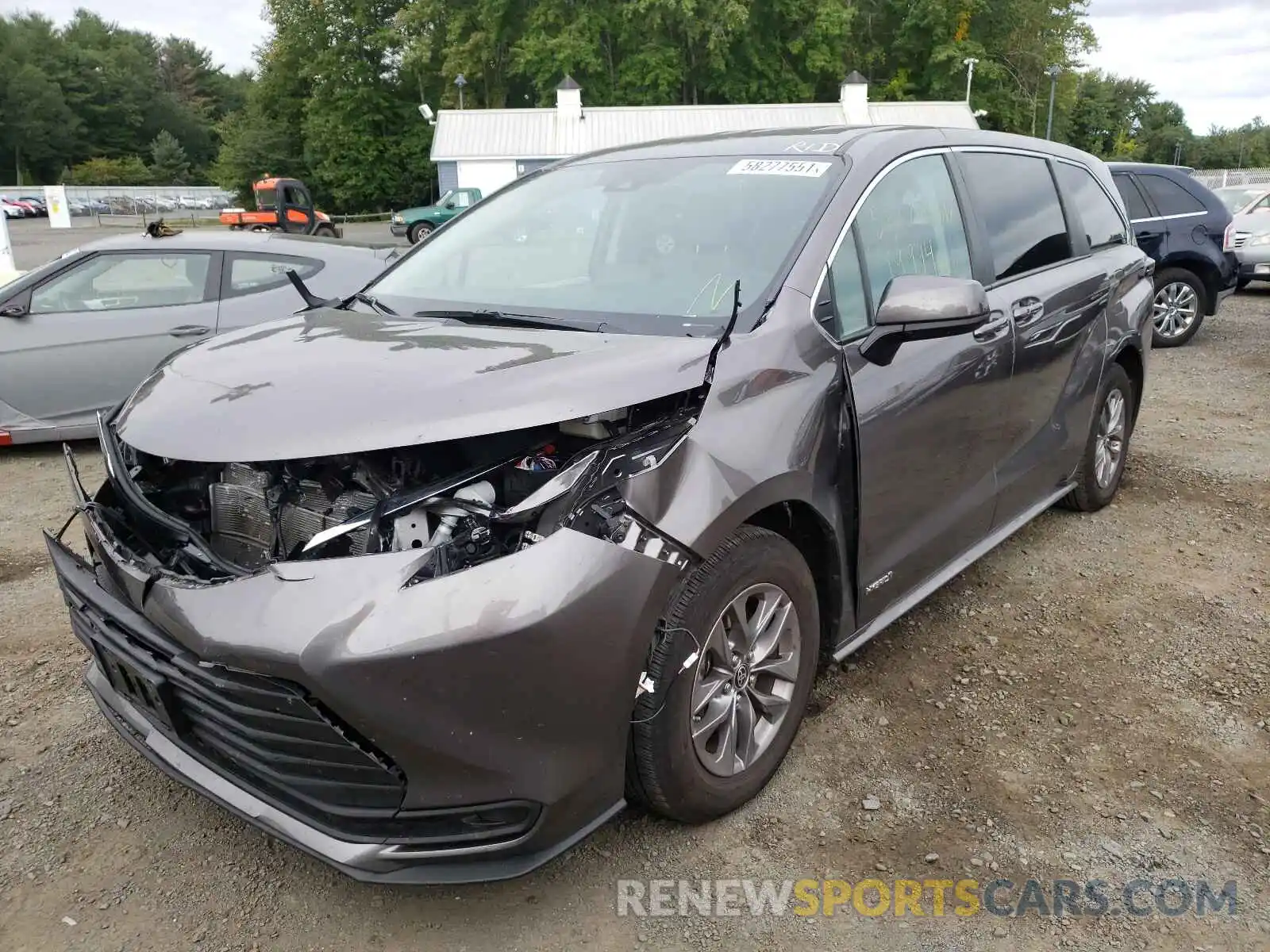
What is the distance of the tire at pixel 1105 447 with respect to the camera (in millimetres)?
4422

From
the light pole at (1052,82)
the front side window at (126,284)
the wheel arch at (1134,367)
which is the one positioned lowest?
the wheel arch at (1134,367)

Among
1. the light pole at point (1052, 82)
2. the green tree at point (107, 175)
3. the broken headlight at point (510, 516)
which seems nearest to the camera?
the broken headlight at point (510, 516)

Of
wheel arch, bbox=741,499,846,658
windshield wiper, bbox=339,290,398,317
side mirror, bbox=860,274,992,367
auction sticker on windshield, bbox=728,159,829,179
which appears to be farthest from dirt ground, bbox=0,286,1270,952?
auction sticker on windshield, bbox=728,159,829,179

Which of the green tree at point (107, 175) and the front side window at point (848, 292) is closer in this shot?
the front side window at point (848, 292)

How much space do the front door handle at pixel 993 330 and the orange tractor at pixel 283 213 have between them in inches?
1007

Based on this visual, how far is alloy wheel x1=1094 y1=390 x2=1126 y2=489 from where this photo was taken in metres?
4.57

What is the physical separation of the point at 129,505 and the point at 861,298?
209 cm

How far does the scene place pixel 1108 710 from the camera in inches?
123

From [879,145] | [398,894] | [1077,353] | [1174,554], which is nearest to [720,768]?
[398,894]

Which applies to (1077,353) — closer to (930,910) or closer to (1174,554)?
(1174,554)

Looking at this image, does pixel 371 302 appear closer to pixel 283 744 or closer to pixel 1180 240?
pixel 283 744

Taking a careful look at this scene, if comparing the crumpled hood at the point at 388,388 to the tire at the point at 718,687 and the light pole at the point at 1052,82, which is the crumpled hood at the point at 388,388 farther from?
the light pole at the point at 1052,82

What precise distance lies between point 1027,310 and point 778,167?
3.86 feet

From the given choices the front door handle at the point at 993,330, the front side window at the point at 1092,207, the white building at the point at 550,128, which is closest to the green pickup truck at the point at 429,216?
the white building at the point at 550,128
